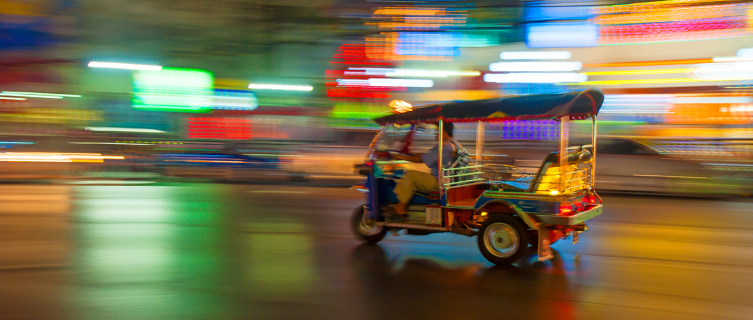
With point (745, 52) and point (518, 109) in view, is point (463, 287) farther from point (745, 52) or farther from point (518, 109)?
point (745, 52)

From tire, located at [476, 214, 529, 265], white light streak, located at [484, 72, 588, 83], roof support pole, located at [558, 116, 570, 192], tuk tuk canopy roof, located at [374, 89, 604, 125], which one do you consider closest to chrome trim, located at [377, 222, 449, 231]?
tire, located at [476, 214, 529, 265]

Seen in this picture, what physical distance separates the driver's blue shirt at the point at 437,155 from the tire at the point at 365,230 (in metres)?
1.15

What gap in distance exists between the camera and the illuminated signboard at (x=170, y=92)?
93.9ft

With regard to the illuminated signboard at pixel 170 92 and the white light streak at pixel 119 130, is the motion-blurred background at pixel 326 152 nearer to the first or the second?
the illuminated signboard at pixel 170 92

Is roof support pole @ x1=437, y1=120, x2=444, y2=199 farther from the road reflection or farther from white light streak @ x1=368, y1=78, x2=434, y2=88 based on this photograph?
white light streak @ x1=368, y1=78, x2=434, y2=88

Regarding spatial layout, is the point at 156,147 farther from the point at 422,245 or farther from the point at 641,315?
the point at 641,315

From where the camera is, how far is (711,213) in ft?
34.3

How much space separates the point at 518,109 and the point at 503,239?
1430 millimetres

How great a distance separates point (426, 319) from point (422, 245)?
2979mm

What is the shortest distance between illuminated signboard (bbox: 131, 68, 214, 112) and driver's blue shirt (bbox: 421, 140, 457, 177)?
22.9 meters

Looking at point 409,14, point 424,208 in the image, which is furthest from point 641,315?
point 409,14

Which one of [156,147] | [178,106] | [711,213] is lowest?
[711,213]

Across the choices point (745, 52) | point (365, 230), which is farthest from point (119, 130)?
point (745, 52)

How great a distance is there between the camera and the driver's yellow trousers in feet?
22.7
